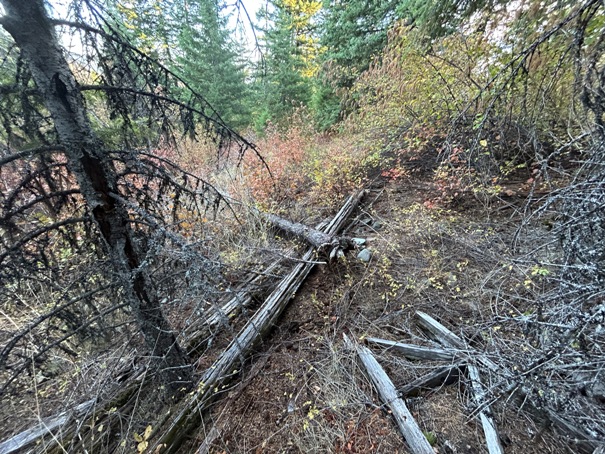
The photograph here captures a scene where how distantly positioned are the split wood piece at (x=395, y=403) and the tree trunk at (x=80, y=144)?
5.76 ft

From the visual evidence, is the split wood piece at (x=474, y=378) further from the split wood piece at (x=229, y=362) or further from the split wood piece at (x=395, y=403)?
the split wood piece at (x=229, y=362)

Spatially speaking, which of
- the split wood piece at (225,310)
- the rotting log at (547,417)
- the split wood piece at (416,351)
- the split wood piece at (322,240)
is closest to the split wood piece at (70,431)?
the split wood piece at (225,310)

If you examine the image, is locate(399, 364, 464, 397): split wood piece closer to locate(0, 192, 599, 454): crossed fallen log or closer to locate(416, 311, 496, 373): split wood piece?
locate(0, 192, 599, 454): crossed fallen log

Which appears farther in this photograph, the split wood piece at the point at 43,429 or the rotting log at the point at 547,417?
the split wood piece at the point at 43,429

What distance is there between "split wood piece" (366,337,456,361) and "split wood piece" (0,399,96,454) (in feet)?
8.06

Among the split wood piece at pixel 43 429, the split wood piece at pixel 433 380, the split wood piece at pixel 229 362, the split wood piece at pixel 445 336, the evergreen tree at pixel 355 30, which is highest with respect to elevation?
the evergreen tree at pixel 355 30

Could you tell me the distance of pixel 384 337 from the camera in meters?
2.32

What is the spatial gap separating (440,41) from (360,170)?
8.95 feet

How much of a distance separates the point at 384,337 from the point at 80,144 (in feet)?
8.98

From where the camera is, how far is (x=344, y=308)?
270cm

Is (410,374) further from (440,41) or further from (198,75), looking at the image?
(198,75)

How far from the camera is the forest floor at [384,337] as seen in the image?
1.65m

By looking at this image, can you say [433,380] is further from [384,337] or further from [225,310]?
[225,310]

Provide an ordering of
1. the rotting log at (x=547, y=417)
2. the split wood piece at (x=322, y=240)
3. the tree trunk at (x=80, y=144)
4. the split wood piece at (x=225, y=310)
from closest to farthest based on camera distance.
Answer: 1. the tree trunk at (x=80, y=144)
2. the rotting log at (x=547, y=417)
3. the split wood piece at (x=225, y=310)
4. the split wood piece at (x=322, y=240)
